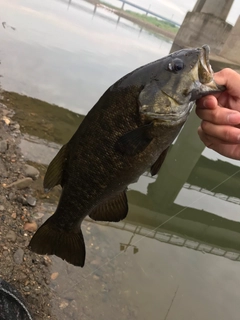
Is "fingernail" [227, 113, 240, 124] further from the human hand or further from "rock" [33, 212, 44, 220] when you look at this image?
"rock" [33, 212, 44, 220]

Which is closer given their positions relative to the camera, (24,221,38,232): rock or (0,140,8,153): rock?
(24,221,38,232): rock

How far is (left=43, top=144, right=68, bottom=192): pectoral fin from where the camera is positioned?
209 cm

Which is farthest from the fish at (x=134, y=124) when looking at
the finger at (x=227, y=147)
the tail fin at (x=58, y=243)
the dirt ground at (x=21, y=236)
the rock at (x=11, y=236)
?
the rock at (x=11, y=236)

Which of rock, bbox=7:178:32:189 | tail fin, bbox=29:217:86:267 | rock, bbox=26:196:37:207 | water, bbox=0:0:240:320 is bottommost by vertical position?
water, bbox=0:0:240:320

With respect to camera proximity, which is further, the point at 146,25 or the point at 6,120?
the point at 146,25

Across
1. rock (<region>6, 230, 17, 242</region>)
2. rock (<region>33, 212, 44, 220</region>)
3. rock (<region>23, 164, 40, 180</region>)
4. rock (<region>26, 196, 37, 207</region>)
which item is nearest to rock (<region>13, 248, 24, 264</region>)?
rock (<region>6, 230, 17, 242</region>)

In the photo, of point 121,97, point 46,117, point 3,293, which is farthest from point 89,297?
point 46,117

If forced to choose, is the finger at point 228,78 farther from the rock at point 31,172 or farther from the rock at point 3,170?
the rock at point 31,172

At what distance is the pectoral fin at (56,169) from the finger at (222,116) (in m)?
0.97

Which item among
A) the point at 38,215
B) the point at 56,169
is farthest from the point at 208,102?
the point at 38,215

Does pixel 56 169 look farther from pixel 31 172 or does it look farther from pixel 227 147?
pixel 31 172

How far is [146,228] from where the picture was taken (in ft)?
18.7

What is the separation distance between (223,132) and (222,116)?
0.12m

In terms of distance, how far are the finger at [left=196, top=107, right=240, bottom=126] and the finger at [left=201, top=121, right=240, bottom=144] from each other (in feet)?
0.13
